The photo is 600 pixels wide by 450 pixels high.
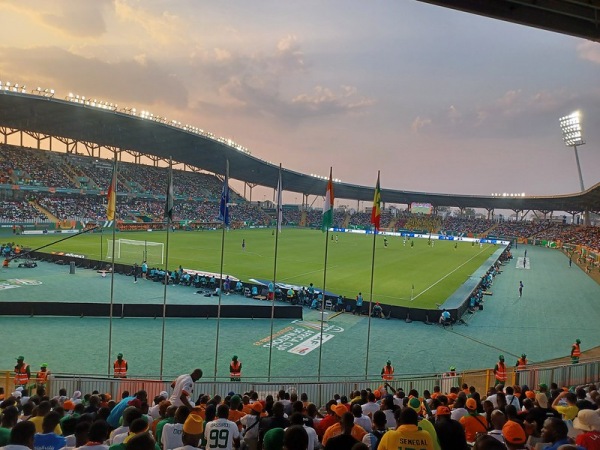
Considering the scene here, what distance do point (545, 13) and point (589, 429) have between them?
13556 millimetres

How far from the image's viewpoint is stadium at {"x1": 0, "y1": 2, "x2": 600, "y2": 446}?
16.0 m

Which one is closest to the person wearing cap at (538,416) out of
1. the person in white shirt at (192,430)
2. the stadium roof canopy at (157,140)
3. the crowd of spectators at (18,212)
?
the person in white shirt at (192,430)

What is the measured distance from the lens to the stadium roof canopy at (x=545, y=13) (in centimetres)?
1259

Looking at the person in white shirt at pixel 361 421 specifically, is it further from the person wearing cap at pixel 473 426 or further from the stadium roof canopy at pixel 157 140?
the stadium roof canopy at pixel 157 140

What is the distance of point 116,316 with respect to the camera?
2161 centimetres

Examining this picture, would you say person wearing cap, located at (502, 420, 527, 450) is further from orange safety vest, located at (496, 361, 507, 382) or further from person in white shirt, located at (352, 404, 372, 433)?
orange safety vest, located at (496, 361, 507, 382)

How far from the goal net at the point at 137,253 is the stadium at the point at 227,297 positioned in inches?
7.9

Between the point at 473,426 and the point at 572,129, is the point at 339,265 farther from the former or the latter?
the point at 572,129

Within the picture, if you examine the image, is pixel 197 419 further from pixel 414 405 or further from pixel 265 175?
pixel 265 175

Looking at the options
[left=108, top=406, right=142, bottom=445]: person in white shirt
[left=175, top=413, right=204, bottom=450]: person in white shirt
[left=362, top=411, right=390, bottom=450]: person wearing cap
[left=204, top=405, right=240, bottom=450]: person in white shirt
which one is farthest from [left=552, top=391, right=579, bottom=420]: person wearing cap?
[left=108, top=406, right=142, bottom=445]: person in white shirt

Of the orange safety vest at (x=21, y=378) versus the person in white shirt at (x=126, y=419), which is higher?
the person in white shirt at (x=126, y=419)

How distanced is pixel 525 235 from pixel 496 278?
74935 mm

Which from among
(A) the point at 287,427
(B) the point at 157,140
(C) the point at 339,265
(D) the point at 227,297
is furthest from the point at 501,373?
(B) the point at 157,140

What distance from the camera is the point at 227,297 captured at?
87.9 ft
